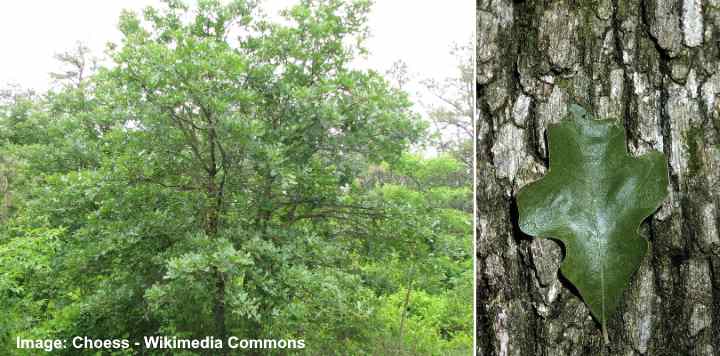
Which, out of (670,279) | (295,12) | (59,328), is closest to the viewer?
(670,279)

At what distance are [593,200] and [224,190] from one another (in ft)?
2.75

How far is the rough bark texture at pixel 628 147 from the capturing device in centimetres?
48

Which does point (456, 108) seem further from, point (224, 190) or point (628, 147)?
point (628, 147)

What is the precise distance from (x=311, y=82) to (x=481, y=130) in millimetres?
748

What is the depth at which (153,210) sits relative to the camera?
1169 millimetres

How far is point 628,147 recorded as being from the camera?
51cm

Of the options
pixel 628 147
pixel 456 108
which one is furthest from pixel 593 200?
pixel 456 108

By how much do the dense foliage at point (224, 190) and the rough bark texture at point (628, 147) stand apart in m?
0.60

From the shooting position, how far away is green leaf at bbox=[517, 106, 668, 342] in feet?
1.61

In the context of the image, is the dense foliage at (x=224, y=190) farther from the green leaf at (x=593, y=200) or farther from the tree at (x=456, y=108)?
the green leaf at (x=593, y=200)

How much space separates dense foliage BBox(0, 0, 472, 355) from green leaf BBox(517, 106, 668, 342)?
616 millimetres

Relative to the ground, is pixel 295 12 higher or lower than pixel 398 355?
higher

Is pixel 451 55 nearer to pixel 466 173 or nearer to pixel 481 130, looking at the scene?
pixel 466 173

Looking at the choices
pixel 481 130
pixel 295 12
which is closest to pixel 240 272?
pixel 295 12
